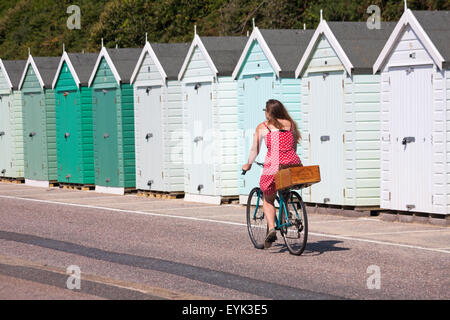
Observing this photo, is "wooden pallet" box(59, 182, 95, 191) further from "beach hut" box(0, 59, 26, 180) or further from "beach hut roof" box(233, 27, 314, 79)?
"beach hut roof" box(233, 27, 314, 79)

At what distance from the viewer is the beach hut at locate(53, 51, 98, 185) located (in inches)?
917

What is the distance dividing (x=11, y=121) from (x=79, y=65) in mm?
4073

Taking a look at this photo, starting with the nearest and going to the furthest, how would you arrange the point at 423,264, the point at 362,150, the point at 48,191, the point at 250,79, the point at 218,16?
the point at 423,264 < the point at 362,150 < the point at 250,79 < the point at 48,191 < the point at 218,16

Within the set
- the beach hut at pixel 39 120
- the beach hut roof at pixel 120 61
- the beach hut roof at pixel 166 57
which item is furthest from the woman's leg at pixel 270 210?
the beach hut at pixel 39 120

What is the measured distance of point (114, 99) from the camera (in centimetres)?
2184

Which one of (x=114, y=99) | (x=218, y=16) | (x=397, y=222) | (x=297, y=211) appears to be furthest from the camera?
(x=218, y=16)

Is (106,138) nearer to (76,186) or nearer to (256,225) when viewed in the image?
(76,186)

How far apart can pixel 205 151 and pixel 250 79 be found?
75.4 inches

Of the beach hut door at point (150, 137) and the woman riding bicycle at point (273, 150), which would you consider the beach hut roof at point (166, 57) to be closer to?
the beach hut door at point (150, 137)

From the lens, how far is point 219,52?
19.3 m

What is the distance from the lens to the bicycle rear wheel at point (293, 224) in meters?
11.1

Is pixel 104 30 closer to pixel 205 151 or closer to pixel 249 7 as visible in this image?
pixel 249 7

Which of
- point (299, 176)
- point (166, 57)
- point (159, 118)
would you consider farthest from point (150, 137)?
point (299, 176)
